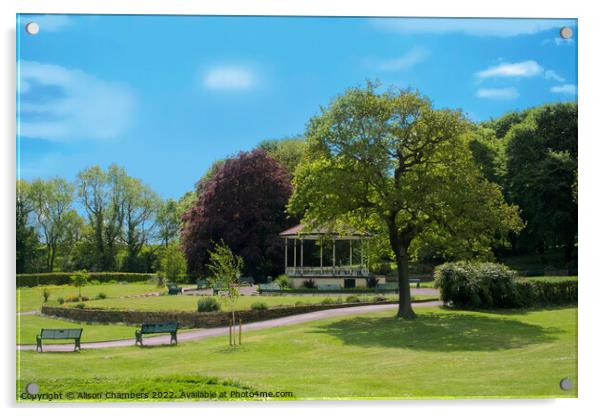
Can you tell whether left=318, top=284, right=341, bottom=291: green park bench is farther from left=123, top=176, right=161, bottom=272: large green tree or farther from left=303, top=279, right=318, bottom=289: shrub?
left=123, top=176, right=161, bottom=272: large green tree

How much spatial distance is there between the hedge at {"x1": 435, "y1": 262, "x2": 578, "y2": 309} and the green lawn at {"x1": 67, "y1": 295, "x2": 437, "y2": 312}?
0.92m

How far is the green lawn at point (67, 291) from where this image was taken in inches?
424

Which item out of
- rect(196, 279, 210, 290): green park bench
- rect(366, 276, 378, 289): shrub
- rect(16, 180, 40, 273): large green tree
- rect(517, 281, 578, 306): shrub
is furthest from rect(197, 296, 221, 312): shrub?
rect(366, 276, 378, 289): shrub

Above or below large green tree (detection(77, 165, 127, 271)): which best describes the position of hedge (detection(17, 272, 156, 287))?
below

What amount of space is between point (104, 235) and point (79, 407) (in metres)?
5.97

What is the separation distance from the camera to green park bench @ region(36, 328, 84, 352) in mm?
11638

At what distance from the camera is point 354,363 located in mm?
11242

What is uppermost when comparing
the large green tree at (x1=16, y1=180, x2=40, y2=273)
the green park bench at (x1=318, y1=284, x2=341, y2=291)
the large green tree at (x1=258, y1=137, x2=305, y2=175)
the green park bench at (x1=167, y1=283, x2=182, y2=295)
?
the large green tree at (x1=258, y1=137, x2=305, y2=175)

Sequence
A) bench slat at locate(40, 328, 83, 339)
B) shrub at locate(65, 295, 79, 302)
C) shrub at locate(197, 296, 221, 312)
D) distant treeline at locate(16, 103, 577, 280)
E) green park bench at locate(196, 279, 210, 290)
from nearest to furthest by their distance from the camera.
Answer: distant treeline at locate(16, 103, 577, 280), bench slat at locate(40, 328, 83, 339), shrub at locate(65, 295, 79, 302), shrub at locate(197, 296, 221, 312), green park bench at locate(196, 279, 210, 290)

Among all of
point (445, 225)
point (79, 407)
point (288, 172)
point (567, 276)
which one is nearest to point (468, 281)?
point (445, 225)

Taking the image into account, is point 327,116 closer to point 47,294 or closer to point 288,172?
point 47,294

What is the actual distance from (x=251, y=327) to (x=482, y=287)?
25.5 feet

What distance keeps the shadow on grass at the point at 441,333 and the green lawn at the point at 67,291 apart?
5.98 meters

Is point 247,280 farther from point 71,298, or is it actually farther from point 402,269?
point 71,298
